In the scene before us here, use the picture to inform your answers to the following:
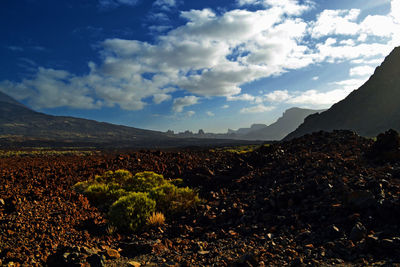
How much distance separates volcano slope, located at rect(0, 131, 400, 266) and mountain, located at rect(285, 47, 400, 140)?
11177 cm

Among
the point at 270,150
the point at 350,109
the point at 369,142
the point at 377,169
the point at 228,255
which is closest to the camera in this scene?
the point at 228,255

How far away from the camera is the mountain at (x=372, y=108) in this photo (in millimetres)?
104406

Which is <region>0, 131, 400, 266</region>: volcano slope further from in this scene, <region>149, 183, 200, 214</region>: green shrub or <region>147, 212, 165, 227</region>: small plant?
<region>149, 183, 200, 214</region>: green shrub

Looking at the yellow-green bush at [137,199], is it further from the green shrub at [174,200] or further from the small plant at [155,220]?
the small plant at [155,220]

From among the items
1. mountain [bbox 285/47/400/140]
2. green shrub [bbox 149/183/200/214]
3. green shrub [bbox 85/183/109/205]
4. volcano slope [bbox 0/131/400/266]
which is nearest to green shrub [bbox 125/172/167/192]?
green shrub [bbox 85/183/109/205]

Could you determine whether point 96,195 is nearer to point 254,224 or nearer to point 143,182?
point 143,182

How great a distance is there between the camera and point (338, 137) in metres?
14.3

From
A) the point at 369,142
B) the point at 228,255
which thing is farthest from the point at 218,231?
the point at 369,142

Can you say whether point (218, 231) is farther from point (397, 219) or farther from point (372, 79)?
point (372, 79)

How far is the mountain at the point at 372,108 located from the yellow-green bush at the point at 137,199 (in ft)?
375

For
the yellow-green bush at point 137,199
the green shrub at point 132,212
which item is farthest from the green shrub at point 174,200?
the green shrub at point 132,212

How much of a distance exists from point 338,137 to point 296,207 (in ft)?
33.3

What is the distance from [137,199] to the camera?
7328 millimetres

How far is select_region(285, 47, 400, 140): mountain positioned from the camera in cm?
10441
